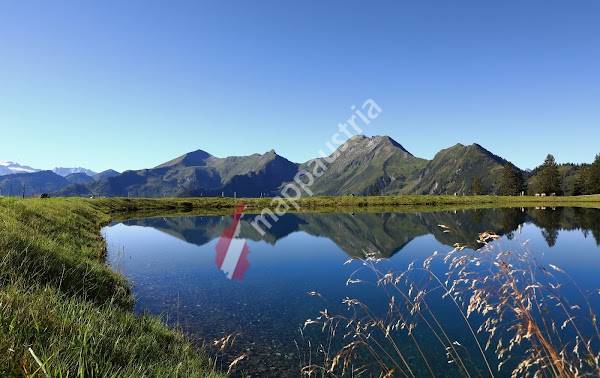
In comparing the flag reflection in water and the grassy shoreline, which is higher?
the grassy shoreline

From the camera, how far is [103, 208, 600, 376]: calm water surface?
15781mm

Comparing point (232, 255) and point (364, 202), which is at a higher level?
point (364, 202)

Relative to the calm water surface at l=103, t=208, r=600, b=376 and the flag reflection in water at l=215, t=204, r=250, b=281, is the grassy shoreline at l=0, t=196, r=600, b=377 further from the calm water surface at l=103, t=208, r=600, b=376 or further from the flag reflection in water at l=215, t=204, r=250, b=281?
the flag reflection in water at l=215, t=204, r=250, b=281

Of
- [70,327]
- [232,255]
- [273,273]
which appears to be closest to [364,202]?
[232,255]

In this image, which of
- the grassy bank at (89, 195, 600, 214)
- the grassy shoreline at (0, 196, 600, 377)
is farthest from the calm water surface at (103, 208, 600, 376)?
the grassy bank at (89, 195, 600, 214)

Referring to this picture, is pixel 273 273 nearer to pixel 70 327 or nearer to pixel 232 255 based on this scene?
pixel 232 255

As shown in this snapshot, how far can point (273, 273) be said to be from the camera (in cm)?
2961

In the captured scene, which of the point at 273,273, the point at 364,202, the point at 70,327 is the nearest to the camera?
the point at 70,327

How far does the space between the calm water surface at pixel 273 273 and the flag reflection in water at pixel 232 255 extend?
0.10 metres

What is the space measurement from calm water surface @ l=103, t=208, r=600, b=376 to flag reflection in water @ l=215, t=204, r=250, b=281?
0.34ft

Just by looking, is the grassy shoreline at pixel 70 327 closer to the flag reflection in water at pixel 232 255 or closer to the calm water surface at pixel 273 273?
the calm water surface at pixel 273 273

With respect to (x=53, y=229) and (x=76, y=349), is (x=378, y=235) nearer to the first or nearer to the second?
(x=53, y=229)

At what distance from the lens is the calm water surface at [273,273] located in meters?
15.8

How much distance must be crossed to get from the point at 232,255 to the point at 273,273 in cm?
1292
